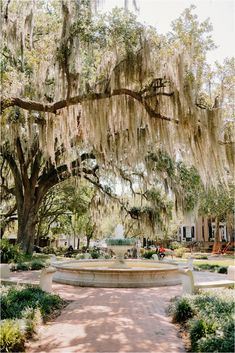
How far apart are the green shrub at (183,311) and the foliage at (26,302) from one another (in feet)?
7.21

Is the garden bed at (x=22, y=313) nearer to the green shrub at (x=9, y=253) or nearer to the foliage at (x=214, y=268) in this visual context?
the green shrub at (x=9, y=253)

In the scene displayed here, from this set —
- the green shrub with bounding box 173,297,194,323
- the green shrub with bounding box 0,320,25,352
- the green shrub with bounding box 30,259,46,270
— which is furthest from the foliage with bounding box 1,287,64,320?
the green shrub with bounding box 30,259,46,270

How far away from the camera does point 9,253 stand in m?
14.0

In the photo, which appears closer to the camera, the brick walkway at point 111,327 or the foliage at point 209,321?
the foliage at point 209,321

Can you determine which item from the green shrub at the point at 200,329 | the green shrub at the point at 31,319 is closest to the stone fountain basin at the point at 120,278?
the green shrub at the point at 31,319

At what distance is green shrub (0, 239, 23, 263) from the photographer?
45.2ft

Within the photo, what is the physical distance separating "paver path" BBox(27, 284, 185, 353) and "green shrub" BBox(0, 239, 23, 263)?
626cm

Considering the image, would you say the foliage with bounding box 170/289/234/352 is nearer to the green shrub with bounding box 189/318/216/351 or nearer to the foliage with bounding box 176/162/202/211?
the green shrub with bounding box 189/318/216/351

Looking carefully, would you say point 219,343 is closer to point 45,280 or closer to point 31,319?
point 31,319

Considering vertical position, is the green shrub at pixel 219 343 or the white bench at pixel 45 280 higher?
the white bench at pixel 45 280

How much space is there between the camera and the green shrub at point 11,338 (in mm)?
4277

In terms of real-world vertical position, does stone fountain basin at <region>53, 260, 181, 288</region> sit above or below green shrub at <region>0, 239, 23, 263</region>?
below

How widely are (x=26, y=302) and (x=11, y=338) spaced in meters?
1.84

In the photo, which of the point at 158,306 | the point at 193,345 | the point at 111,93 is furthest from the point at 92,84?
the point at 193,345
